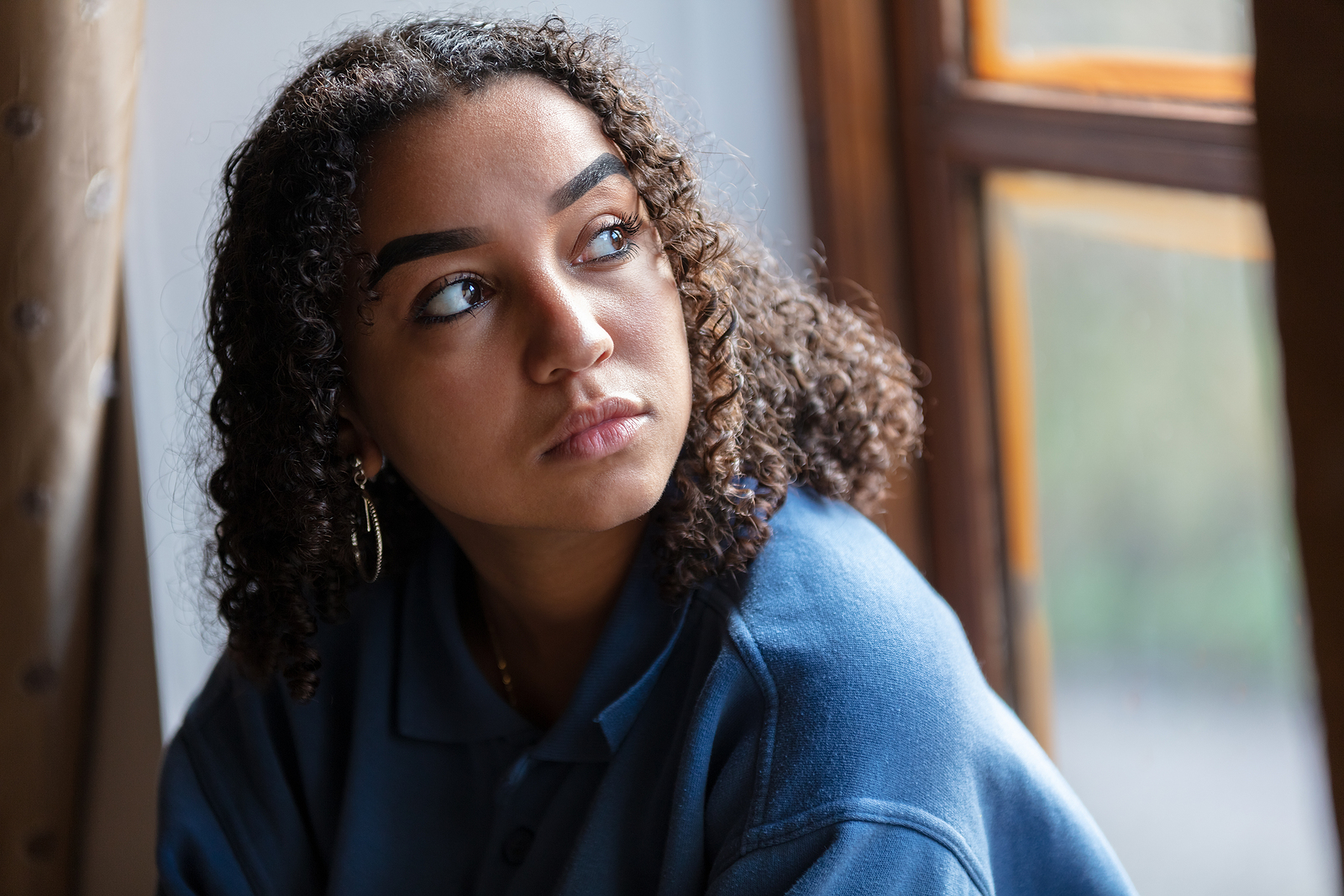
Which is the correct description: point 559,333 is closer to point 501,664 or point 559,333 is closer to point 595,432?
point 595,432

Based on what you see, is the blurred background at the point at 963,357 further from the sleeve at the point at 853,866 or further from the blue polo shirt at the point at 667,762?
the sleeve at the point at 853,866

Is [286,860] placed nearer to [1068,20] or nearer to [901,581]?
[901,581]

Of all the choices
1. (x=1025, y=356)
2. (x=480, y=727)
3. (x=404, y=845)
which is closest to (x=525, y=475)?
(x=480, y=727)

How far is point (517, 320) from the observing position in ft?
3.10

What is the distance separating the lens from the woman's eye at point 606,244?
97 centimetres

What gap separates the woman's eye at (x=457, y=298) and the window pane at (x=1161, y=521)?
776 millimetres

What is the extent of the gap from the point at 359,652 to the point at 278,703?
97 mm

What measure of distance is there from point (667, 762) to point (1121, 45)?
0.91 meters

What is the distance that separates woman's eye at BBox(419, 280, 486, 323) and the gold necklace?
0.41 m

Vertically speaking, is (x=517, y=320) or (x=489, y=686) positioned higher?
(x=517, y=320)

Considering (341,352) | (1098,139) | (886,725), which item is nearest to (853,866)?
(886,725)

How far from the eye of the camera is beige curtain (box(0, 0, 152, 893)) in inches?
47.4

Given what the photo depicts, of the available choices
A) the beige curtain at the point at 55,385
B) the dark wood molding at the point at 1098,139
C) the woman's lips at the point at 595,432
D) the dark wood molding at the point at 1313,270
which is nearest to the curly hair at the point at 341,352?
the woman's lips at the point at 595,432

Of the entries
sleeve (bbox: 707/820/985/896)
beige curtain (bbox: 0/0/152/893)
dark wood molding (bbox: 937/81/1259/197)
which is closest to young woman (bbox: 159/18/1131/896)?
sleeve (bbox: 707/820/985/896)
